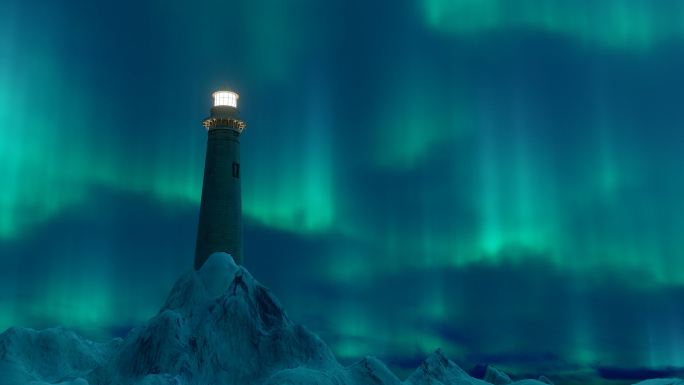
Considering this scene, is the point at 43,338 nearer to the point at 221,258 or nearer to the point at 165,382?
the point at 221,258

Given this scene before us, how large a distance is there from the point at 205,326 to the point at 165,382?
40.6 feet

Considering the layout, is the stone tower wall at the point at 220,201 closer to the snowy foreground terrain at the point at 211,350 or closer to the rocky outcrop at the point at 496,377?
the snowy foreground terrain at the point at 211,350

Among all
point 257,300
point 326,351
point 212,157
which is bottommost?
point 326,351

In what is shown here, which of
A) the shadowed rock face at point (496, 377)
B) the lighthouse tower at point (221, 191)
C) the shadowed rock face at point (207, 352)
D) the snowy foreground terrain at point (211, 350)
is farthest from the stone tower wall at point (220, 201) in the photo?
the shadowed rock face at point (496, 377)

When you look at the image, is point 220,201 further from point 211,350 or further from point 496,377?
point 496,377

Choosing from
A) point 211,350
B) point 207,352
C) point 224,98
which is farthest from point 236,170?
point 207,352

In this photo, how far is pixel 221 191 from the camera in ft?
260

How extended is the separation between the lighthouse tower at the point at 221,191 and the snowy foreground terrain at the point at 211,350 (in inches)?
121

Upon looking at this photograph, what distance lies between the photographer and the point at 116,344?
8425cm

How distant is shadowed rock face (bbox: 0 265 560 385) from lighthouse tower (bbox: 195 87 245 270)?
508 cm

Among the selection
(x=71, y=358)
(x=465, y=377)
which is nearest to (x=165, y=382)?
(x=71, y=358)

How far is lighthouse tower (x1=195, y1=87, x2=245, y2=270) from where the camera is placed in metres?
77.9

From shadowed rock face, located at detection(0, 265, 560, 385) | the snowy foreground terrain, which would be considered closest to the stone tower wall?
the snowy foreground terrain

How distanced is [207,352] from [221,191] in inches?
884
